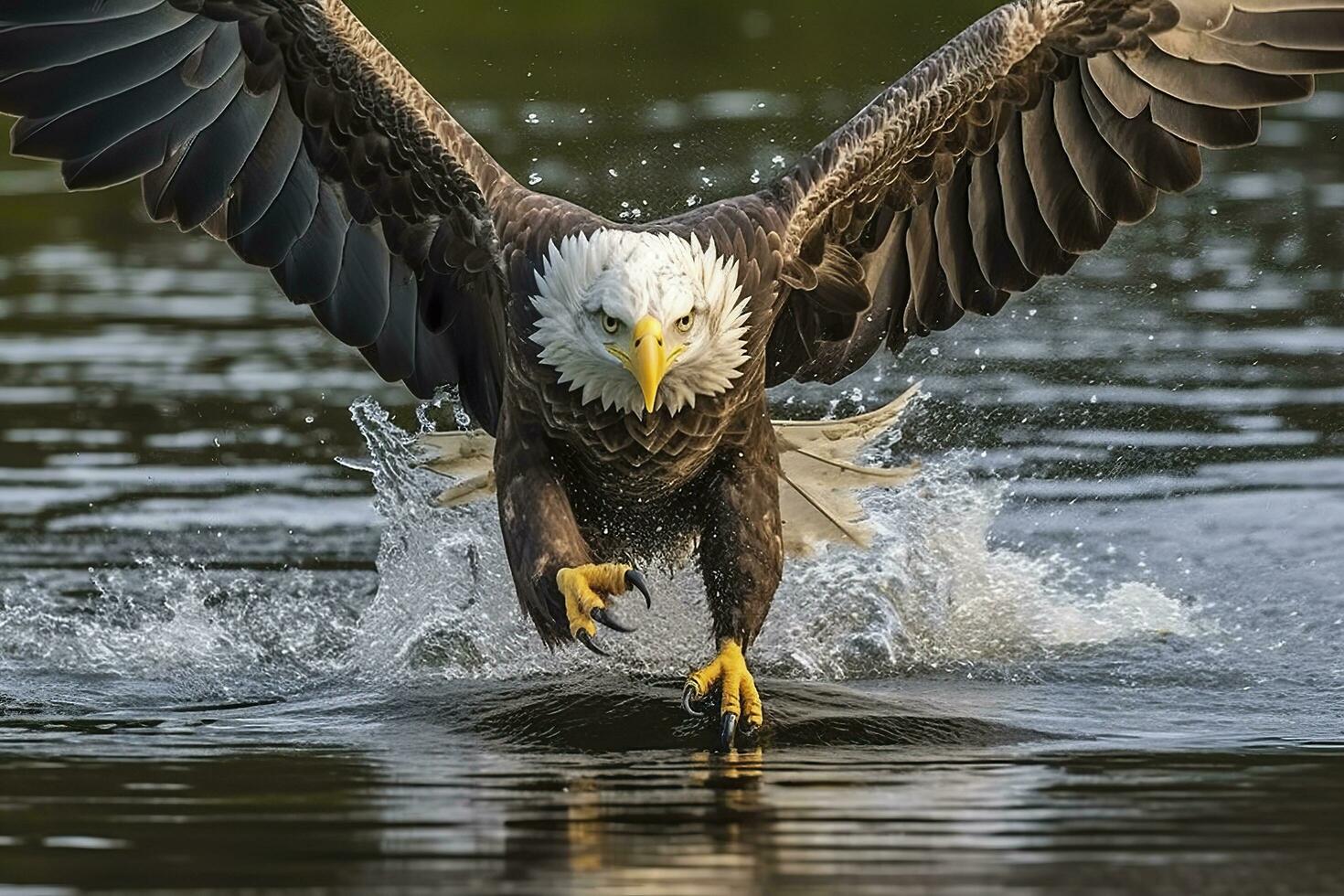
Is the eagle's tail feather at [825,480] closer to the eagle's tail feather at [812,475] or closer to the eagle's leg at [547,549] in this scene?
the eagle's tail feather at [812,475]

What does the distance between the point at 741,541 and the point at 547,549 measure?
606 millimetres

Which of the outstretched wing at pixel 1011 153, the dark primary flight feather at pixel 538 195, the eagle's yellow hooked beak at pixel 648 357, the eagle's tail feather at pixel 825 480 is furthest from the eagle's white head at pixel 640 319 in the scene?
the eagle's tail feather at pixel 825 480

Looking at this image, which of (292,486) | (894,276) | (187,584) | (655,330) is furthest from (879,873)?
(292,486)

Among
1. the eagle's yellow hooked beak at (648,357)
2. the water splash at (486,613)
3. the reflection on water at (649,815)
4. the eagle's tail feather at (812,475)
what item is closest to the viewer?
the reflection on water at (649,815)

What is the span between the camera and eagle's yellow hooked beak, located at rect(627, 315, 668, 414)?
231 inches

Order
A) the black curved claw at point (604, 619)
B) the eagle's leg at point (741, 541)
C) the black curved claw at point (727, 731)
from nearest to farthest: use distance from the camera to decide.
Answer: the black curved claw at point (727, 731), the black curved claw at point (604, 619), the eagle's leg at point (741, 541)

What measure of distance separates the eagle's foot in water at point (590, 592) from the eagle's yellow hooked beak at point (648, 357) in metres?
0.51

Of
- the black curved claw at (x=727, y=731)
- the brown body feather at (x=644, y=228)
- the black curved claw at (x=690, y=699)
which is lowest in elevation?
the black curved claw at (x=727, y=731)

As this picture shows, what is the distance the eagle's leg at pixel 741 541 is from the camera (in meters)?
6.68

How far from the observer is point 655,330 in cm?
590

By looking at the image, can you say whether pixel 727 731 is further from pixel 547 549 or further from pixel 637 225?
pixel 637 225

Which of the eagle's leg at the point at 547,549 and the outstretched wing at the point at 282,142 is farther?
the outstretched wing at the point at 282,142

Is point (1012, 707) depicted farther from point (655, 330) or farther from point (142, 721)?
point (142, 721)

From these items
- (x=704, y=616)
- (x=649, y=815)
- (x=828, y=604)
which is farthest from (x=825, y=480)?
(x=649, y=815)
